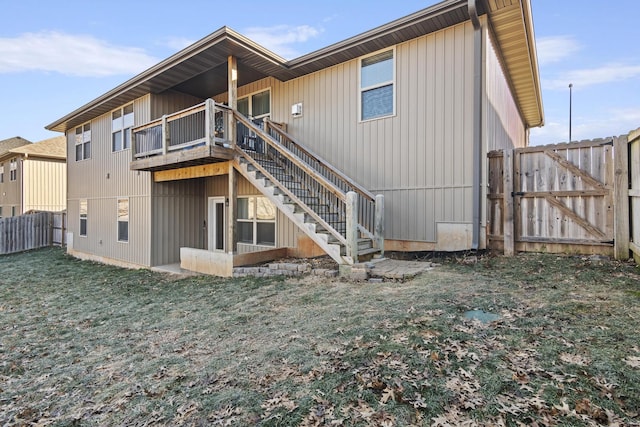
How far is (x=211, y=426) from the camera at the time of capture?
2.45m

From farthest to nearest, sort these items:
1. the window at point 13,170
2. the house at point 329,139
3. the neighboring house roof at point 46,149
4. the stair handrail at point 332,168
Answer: the window at point 13,170, the neighboring house roof at point 46,149, the stair handrail at point 332,168, the house at point 329,139

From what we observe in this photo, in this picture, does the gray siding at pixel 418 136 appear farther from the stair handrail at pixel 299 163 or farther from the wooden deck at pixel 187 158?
the wooden deck at pixel 187 158

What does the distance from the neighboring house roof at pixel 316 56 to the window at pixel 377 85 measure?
10.1 inches

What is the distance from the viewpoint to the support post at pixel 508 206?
6.33m

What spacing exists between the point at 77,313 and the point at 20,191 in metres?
19.0

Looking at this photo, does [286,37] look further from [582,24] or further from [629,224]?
[582,24]

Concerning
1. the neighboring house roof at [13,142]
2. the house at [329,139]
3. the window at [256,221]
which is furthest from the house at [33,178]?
the window at [256,221]

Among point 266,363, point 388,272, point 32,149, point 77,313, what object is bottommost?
point 77,313

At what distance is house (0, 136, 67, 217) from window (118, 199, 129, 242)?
12.3 metres

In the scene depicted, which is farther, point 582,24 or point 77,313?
point 582,24

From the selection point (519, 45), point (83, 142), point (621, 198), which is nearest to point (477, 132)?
point (621, 198)

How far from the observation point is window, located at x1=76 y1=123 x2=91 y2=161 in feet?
46.2

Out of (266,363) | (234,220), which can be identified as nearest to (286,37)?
(234,220)

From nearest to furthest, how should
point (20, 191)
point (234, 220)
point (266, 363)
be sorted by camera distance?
point (266, 363) → point (234, 220) → point (20, 191)
